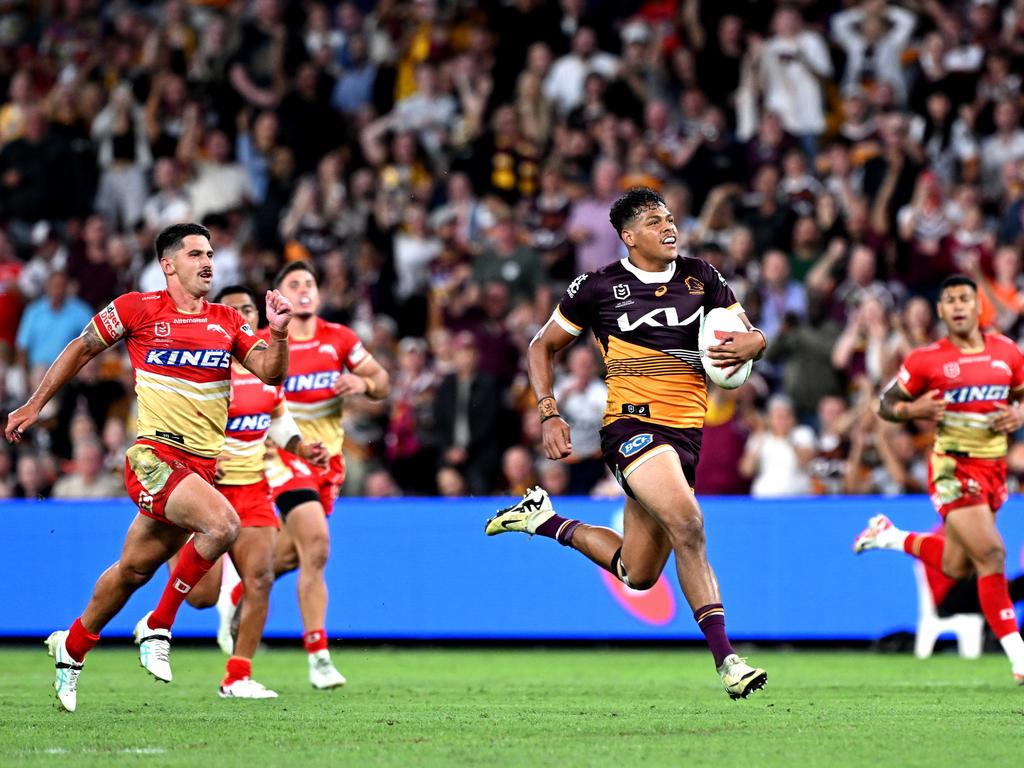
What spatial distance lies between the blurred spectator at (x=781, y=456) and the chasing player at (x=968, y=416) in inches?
178

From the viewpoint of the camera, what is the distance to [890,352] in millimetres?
16469

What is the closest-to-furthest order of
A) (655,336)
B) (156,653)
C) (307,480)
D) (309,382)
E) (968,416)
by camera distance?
(655,336) → (156,653) → (968,416) → (307,480) → (309,382)

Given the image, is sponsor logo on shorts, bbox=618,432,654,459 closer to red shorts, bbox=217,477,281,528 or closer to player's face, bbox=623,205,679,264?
player's face, bbox=623,205,679,264

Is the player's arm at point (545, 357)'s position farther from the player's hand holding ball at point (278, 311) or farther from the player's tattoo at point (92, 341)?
the player's tattoo at point (92, 341)

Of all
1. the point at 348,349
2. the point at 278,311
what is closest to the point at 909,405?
the point at 348,349

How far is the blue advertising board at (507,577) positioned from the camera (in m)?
15.3

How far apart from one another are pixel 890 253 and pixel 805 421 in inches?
86.9

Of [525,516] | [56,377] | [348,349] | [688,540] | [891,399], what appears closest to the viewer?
[688,540]

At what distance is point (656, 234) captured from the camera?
9445 millimetres

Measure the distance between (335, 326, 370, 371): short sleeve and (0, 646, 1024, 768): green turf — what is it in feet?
7.57

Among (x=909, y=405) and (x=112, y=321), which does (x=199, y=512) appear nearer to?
(x=112, y=321)

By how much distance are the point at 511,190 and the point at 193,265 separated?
1053 centimetres

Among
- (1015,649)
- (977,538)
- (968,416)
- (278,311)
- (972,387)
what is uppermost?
(278,311)

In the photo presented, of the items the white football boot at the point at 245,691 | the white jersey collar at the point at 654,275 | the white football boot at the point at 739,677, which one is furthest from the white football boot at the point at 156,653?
the white jersey collar at the point at 654,275
